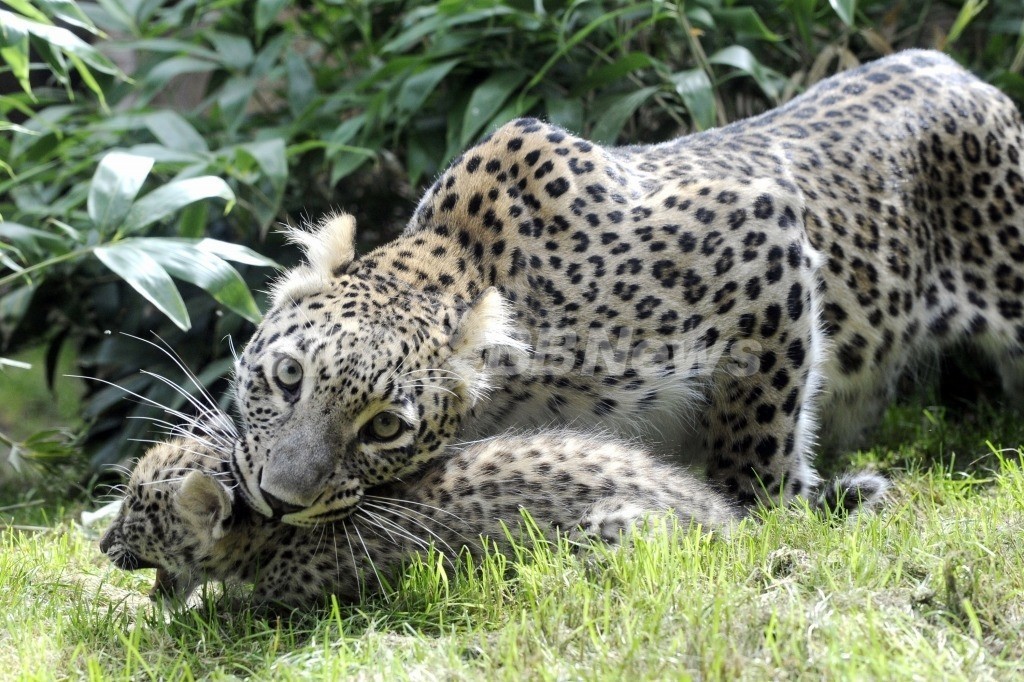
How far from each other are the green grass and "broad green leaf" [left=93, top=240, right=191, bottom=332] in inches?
52.6

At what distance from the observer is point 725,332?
18.1ft

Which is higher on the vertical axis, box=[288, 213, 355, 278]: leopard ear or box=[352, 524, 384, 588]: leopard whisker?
box=[288, 213, 355, 278]: leopard ear

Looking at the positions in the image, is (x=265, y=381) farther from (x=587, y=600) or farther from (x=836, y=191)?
(x=836, y=191)

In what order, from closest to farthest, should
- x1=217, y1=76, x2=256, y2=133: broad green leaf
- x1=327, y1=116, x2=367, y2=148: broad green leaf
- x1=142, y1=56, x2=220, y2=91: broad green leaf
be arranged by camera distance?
x1=327, y1=116, x2=367, y2=148: broad green leaf < x1=217, y1=76, x2=256, y2=133: broad green leaf < x1=142, y1=56, x2=220, y2=91: broad green leaf

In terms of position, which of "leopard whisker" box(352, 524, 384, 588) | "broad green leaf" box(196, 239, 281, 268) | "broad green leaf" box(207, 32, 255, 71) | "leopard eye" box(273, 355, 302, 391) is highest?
"broad green leaf" box(207, 32, 255, 71)

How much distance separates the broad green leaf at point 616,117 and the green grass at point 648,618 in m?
3.16

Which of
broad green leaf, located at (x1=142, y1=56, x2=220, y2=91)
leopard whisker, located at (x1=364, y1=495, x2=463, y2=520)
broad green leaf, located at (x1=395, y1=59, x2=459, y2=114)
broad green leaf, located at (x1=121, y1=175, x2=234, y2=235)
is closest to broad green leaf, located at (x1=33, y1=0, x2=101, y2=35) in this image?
broad green leaf, located at (x1=121, y1=175, x2=234, y2=235)

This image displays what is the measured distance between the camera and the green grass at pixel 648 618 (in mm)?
3645

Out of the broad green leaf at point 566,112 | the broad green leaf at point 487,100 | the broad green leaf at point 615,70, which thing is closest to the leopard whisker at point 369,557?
the broad green leaf at point 487,100

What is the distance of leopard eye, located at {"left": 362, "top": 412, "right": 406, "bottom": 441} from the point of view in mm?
4762

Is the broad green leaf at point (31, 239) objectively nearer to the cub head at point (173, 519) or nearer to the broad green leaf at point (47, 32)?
the broad green leaf at point (47, 32)

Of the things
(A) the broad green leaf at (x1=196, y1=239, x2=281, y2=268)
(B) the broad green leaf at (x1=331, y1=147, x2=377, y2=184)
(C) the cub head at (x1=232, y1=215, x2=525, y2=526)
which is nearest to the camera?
(C) the cub head at (x1=232, y1=215, x2=525, y2=526)

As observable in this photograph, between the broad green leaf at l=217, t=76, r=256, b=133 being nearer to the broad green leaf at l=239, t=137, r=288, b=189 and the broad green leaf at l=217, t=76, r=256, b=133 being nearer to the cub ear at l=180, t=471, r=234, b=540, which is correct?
the broad green leaf at l=239, t=137, r=288, b=189

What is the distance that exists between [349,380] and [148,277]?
64.8 inches
